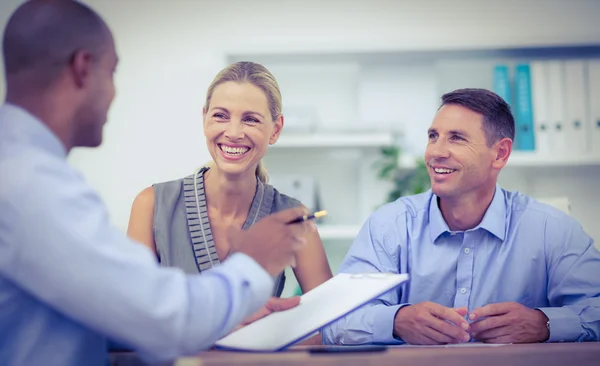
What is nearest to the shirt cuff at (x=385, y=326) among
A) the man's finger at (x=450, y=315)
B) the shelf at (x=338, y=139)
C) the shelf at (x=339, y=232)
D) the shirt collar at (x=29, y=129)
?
the man's finger at (x=450, y=315)

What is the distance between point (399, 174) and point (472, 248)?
3.86ft

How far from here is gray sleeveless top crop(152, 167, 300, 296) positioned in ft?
5.47

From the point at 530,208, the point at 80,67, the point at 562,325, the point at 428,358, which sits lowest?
the point at 562,325

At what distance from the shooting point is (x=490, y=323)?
1.31 metres

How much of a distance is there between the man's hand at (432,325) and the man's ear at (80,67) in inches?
33.0

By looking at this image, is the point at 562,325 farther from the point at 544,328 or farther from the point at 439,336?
the point at 439,336

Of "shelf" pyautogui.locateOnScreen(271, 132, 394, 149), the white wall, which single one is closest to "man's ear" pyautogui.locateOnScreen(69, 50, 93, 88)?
"shelf" pyautogui.locateOnScreen(271, 132, 394, 149)

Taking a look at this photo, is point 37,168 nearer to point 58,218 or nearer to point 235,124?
point 58,218

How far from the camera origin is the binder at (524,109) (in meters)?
2.62

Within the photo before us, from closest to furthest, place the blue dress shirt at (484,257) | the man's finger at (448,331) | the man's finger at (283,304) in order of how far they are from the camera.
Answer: the man's finger at (283,304), the man's finger at (448,331), the blue dress shirt at (484,257)

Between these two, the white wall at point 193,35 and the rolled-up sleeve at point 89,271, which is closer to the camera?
the rolled-up sleeve at point 89,271

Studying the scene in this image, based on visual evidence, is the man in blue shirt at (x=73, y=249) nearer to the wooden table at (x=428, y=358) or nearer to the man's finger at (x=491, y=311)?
the wooden table at (x=428, y=358)

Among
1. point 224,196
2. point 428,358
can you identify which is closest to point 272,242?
point 428,358

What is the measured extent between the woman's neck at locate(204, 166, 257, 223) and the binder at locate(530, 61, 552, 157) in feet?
4.59
